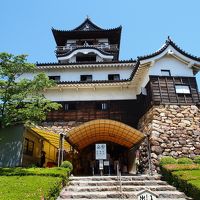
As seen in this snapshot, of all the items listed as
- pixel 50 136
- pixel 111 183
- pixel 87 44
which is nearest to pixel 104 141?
pixel 50 136

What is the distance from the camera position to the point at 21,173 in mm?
12516

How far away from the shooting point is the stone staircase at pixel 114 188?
10727mm

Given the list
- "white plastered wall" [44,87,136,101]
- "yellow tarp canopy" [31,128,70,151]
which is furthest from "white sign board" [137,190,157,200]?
"white plastered wall" [44,87,136,101]

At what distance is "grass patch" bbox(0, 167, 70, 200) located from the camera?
28.8 feet

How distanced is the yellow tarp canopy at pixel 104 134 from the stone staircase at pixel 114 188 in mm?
4407

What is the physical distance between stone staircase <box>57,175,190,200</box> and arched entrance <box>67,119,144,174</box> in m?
4.46

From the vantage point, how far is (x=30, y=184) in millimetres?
10172

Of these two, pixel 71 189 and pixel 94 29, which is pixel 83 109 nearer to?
pixel 71 189

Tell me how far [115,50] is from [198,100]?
15384 mm

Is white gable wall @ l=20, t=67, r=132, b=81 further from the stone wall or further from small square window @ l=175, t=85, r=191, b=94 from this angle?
the stone wall

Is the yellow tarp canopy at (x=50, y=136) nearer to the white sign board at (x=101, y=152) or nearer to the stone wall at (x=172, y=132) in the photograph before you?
the white sign board at (x=101, y=152)

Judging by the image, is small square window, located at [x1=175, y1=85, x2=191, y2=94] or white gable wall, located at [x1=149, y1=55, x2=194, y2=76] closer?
small square window, located at [x1=175, y1=85, x2=191, y2=94]

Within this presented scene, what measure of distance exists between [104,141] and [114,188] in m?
10.8

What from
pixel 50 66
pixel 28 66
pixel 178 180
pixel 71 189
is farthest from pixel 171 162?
pixel 50 66
